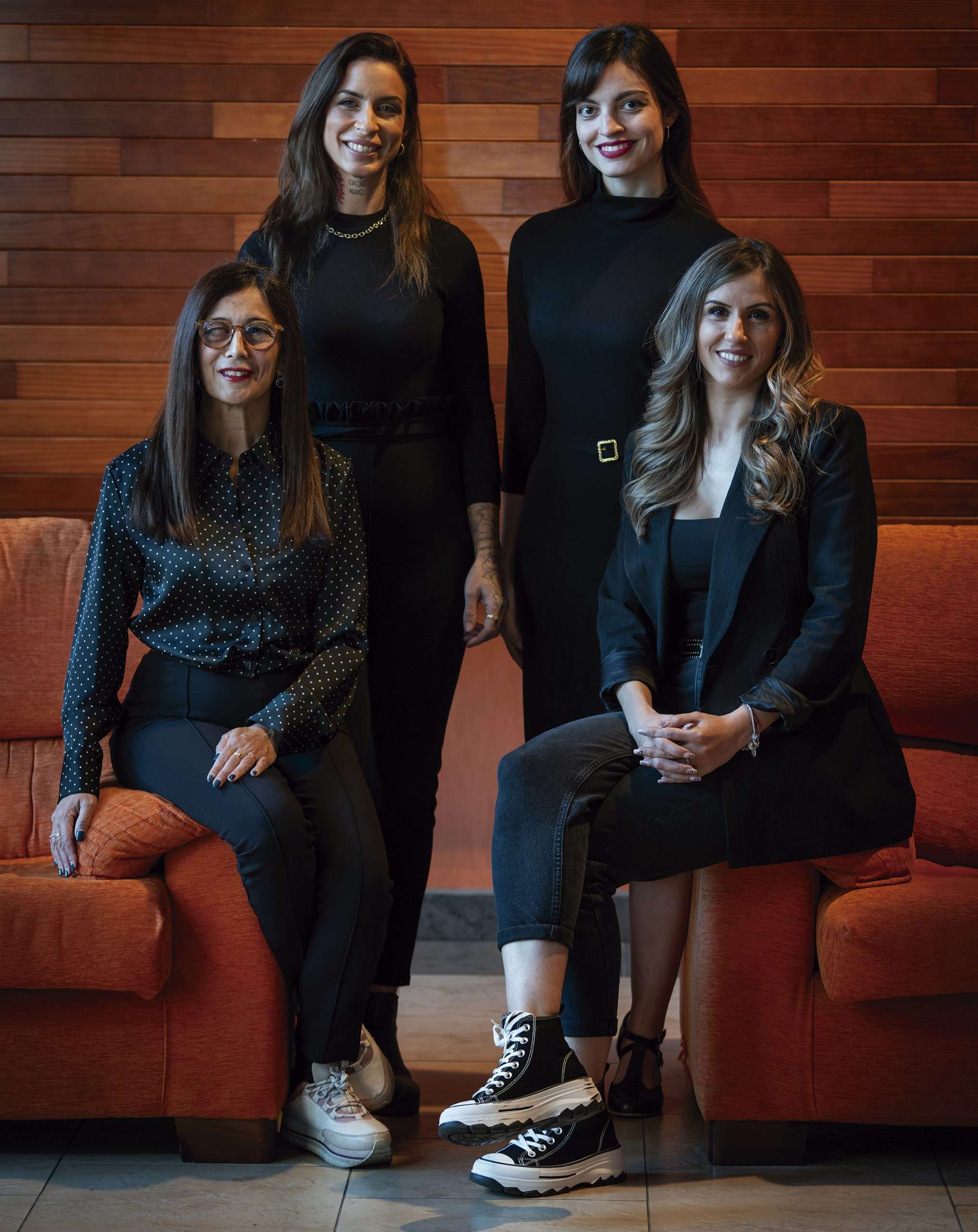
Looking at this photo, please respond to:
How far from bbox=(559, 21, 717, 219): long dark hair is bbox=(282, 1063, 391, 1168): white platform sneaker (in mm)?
1574

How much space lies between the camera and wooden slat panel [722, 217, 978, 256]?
3.29 m

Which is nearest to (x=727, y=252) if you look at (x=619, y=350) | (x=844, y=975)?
(x=619, y=350)

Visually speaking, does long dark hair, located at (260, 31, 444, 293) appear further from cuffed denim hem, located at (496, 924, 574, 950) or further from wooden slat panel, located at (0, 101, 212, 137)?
cuffed denim hem, located at (496, 924, 574, 950)

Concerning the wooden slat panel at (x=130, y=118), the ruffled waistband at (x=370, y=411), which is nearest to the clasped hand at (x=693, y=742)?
the ruffled waistband at (x=370, y=411)

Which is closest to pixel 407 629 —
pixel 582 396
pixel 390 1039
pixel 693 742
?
pixel 582 396

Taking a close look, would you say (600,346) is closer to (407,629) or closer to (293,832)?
(407,629)

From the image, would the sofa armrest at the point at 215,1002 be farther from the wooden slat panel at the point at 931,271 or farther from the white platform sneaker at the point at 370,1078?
the wooden slat panel at the point at 931,271

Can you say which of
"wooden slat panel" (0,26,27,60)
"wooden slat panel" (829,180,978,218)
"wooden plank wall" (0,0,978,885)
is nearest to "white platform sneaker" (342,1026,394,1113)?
"wooden plank wall" (0,0,978,885)

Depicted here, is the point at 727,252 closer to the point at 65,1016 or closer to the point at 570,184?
the point at 570,184

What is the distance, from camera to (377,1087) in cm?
230

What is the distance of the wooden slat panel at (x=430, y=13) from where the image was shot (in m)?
3.27

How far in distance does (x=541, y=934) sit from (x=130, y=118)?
2.26m

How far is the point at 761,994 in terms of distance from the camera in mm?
2148

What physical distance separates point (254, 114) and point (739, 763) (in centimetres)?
206
